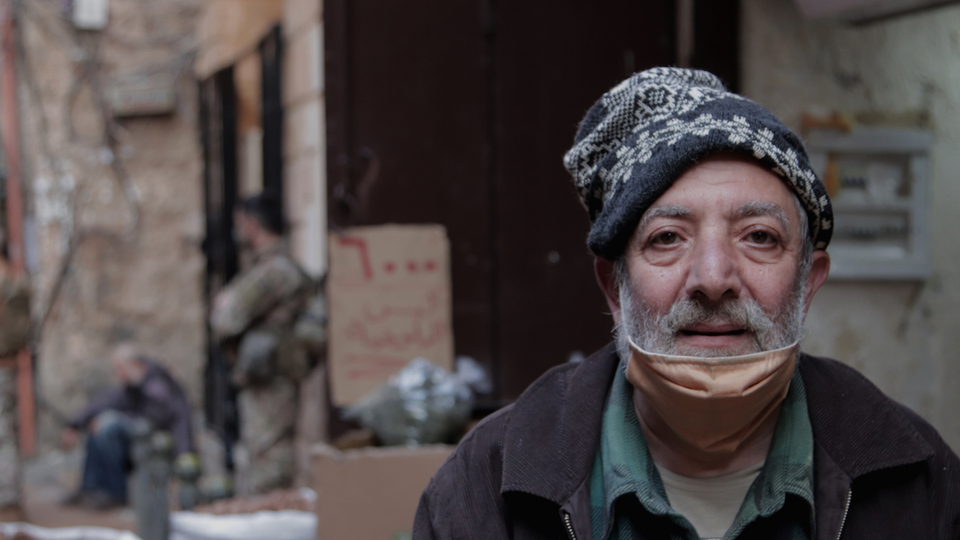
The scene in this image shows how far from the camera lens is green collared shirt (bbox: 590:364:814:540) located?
1.24 m

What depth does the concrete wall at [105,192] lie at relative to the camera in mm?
6641

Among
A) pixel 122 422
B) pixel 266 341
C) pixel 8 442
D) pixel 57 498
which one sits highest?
pixel 266 341

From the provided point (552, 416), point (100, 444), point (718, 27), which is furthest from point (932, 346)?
point (100, 444)

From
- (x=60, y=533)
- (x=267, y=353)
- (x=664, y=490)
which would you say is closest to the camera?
(x=664, y=490)

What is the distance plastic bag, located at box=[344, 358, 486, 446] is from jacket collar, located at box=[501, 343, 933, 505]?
115 cm

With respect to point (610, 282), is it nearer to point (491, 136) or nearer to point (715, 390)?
point (715, 390)

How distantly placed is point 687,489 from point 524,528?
27 cm

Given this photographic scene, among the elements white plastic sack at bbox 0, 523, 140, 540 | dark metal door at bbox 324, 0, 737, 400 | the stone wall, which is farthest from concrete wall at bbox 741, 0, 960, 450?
the stone wall

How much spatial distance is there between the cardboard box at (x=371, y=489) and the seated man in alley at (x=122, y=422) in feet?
11.2

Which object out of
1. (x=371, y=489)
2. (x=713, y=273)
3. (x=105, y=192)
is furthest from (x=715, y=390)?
(x=105, y=192)

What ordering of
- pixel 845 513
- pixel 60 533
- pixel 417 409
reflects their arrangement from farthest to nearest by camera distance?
pixel 60 533
pixel 417 409
pixel 845 513

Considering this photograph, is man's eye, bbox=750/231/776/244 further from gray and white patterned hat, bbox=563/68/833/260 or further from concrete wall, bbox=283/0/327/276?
concrete wall, bbox=283/0/327/276

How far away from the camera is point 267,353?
4184 mm

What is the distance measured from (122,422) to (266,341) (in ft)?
5.99
